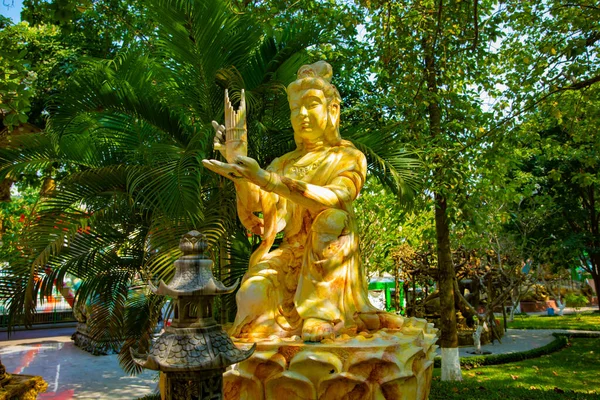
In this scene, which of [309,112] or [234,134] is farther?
[309,112]

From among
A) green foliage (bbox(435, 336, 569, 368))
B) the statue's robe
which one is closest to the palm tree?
the statue's robe

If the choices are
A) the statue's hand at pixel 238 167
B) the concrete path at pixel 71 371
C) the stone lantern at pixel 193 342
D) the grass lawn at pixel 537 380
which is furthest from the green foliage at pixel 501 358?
the stone lantern at pixel 193 342

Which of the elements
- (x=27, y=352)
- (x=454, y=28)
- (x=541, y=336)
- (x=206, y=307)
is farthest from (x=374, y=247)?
(x=206, y=307)

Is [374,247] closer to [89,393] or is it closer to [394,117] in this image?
[394,117]

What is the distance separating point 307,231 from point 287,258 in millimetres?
286

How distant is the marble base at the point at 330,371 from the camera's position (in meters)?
3.14

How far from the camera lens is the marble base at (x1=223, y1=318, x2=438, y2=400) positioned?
3.14 meters

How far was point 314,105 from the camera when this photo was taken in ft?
13.9

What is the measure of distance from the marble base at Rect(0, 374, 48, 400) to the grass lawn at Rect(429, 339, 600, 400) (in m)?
4.84

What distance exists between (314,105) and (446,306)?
476 cm

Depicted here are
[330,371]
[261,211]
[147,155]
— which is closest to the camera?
[330,371]

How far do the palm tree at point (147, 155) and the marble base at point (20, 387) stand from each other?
0.89 m

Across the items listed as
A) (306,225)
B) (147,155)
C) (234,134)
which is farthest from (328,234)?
(147,155)

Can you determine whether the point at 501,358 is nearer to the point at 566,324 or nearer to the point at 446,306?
the point at 446,306
